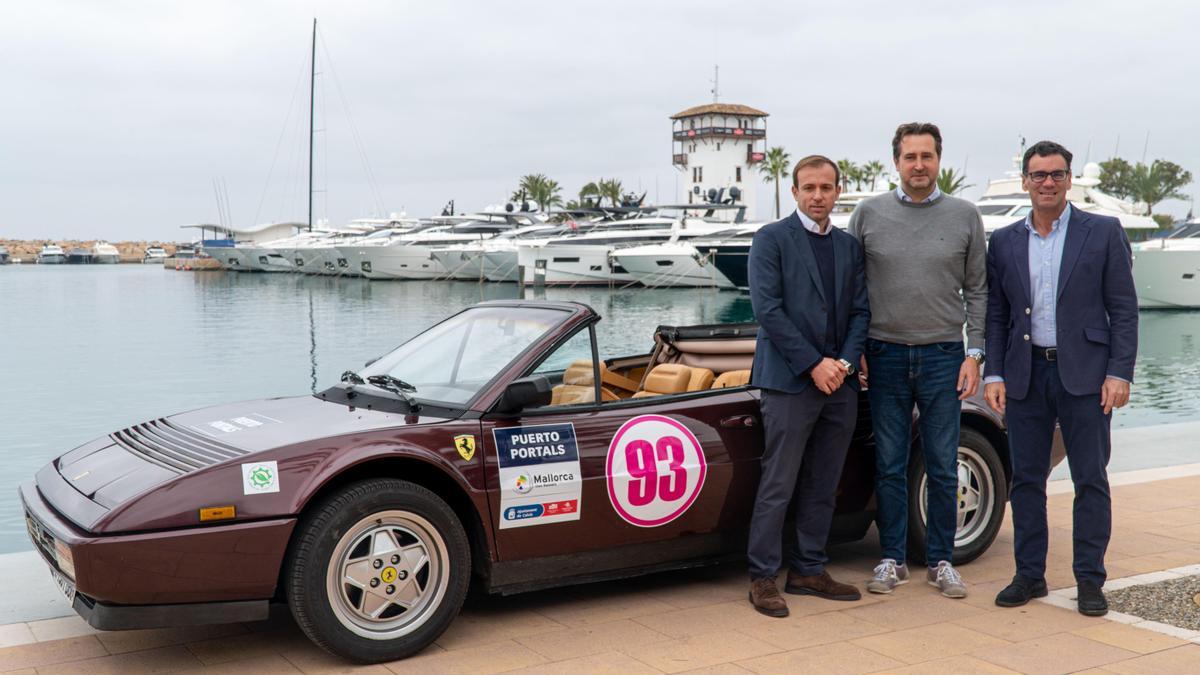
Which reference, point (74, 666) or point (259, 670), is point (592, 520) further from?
point (74, 666)

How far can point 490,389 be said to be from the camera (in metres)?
4.89

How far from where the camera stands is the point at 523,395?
15.4 ft

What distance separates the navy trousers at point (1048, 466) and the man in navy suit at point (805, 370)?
32.2 inches

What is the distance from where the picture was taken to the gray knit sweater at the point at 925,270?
215 inches

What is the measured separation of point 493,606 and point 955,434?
239 cm

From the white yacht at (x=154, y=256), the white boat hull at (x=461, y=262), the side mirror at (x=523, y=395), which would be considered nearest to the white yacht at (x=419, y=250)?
the white boat hull at (x=461, y=262)

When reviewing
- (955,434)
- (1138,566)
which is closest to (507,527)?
(955,434)

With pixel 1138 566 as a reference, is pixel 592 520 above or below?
above

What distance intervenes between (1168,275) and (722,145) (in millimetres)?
61114

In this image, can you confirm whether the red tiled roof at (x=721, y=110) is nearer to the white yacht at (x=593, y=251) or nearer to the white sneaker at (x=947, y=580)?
the white yacht at (x=593, y=251)

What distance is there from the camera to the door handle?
5.35 metres

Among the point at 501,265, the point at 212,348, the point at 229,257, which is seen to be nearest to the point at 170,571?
the point at 212,348

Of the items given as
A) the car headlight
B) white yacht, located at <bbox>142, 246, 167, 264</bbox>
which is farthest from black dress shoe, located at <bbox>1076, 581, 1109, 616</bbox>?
white yacht, located at <bbox>142, 246, 167, 264</bbox>

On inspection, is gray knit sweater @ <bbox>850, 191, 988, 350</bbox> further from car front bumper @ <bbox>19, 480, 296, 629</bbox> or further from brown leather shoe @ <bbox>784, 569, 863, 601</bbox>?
car front bumper @ <bbox>19, 480, 296, 629</bbox>
